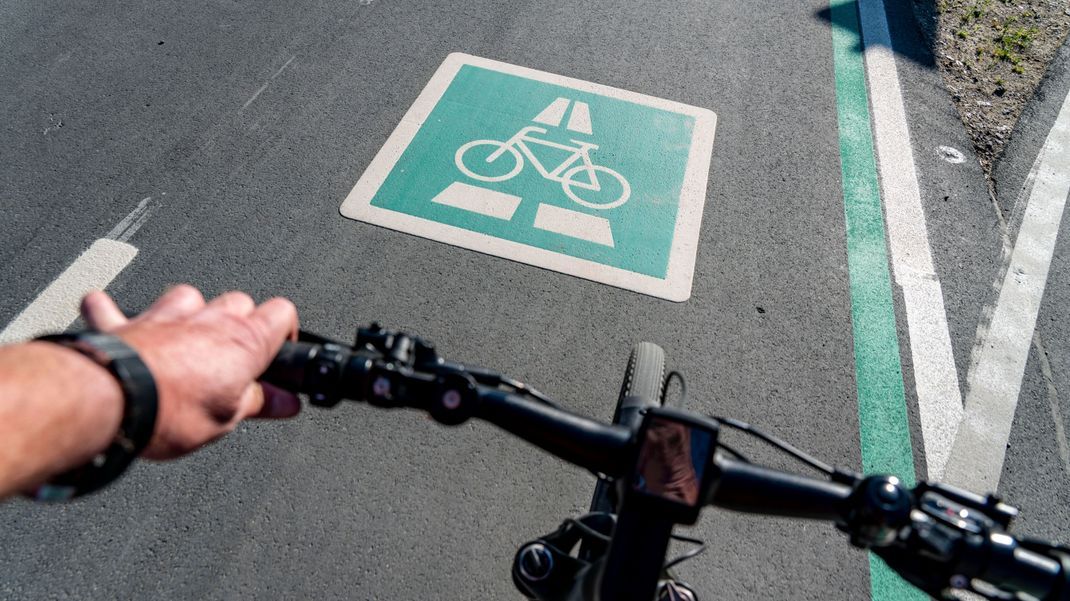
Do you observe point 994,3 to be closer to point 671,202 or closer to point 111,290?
point 671,202

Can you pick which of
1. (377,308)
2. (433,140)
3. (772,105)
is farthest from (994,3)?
(377,308)

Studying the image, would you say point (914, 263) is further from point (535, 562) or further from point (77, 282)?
point (77, 282)

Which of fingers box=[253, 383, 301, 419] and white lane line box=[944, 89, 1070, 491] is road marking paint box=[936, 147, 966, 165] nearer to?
white lane line box=[944, 89, 1070, 491]

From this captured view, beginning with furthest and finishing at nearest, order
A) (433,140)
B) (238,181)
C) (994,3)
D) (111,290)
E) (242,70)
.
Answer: (994,3) → (242,70) → (433,140) → (238,181) → (111,290)

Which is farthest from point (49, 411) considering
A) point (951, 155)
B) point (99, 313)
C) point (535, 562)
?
point (951, 155)

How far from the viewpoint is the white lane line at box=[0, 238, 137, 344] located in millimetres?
4191

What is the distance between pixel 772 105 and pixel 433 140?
2.90 metres

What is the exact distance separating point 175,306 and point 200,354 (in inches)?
7.8

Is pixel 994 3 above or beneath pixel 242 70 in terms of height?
above

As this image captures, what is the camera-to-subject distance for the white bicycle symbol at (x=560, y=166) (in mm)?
5406

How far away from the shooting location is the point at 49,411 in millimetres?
1131

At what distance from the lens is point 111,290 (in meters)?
4.41

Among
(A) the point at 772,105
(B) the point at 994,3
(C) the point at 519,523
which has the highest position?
(B) the point at 994,3

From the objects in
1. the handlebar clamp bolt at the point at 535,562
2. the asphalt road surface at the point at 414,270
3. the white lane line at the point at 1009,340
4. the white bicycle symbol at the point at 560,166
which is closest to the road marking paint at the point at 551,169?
the white bicycle symbol at the point at 560,166
